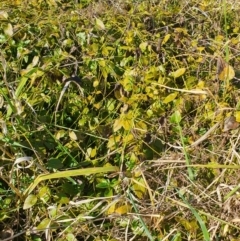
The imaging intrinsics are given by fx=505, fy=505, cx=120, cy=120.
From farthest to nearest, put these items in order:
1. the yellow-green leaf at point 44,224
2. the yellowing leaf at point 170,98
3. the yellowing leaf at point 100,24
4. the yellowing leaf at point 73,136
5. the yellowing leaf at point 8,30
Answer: the yellowing leaf at point 100,24 < the yellowing leaf at point 8,30 < the yellowing leaf at point 170,98 < the yellowing leaf at point 73,136 < the yellow-green leaf at point 44,224

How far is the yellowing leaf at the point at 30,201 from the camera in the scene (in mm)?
1319

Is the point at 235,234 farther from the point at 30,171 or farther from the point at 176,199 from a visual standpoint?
the point at 30,171

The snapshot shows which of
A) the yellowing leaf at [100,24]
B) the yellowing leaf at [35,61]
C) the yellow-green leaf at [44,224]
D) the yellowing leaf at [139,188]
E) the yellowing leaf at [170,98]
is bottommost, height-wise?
the yellowing leaf at [139,188]

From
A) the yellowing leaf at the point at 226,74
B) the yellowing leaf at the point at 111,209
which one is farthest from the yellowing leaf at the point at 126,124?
the yellowing leaf at the point at 226,74

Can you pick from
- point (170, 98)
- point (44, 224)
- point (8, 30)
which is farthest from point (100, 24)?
point (44, 224)

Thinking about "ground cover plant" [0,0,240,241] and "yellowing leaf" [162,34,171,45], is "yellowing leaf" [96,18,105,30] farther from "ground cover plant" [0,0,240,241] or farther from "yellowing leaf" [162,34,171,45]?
"yellowing leaf" [162,34,171,45]

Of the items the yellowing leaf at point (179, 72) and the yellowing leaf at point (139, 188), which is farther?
the yellowing leaf at point (179, 72)

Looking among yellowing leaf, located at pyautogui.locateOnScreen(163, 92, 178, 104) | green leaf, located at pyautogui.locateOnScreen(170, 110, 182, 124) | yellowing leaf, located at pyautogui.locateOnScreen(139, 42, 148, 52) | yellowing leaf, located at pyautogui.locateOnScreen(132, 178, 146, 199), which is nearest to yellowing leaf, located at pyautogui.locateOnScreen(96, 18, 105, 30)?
yellowing leaf, located at pyautogui.locateOnScreen(139, 42, 148, 52)

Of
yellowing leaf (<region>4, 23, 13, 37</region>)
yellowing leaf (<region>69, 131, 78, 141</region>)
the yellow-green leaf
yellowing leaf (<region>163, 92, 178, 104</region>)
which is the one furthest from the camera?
yellowing leaf (<region>4, 23, 13, 37</region>)

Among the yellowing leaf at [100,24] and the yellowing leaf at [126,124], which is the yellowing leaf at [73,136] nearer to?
the yellowing leaf at [126,124]

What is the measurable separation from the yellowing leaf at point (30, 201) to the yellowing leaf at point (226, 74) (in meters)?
0.77

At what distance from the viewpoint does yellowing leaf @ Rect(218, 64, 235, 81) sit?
1.70 meters

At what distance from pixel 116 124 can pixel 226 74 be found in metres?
0.43

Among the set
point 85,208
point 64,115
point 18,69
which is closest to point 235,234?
point 85,208
